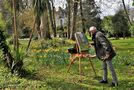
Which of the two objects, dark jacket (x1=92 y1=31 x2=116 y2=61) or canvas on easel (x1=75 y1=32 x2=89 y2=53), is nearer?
dark jacket (x1=92 y1=31 x2=116 y2=61)

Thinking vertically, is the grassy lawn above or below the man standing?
below

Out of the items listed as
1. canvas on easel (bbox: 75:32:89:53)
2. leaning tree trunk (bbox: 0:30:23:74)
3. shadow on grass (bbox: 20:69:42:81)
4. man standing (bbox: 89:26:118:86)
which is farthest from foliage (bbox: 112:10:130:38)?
man standing (bbox: 89:26:118:86)

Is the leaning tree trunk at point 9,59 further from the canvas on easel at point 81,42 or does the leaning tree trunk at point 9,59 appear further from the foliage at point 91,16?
the foliage at point 91,16

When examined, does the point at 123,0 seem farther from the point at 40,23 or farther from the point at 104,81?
the point at 104,81

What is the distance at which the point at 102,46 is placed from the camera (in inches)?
416

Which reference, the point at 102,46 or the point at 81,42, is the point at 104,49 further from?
the point at 81,42

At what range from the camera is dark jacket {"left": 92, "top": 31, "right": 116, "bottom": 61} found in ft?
34.1

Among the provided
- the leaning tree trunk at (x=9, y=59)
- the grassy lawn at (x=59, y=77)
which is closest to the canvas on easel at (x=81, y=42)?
the grassy lawn at (x=59, y=77)

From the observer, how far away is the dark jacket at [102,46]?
1040 cm

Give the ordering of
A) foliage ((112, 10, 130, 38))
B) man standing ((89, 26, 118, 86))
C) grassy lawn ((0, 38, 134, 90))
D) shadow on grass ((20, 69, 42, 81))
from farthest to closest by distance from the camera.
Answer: foliage ((112, 10, 130, 38)), shadow on grass ((20, 69, 42, 81)), grassy lawn ((0, 38, 134, 90)), man standing ((89, 26, 118, 86))

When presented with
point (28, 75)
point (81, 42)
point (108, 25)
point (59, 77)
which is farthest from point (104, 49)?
point (108, 25)

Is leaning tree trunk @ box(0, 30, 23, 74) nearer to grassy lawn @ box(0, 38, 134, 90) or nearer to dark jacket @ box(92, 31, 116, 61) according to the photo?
grassy lawn @ box(0, 38, 134, 90)

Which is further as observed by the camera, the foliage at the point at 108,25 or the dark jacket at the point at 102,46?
the foliage at the point at 108,25

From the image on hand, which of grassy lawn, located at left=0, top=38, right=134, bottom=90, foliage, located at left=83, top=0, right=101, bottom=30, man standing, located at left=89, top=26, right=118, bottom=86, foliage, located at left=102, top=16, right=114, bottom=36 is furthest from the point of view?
foliage, located at left=83, top=0, right=101, bottom=30
